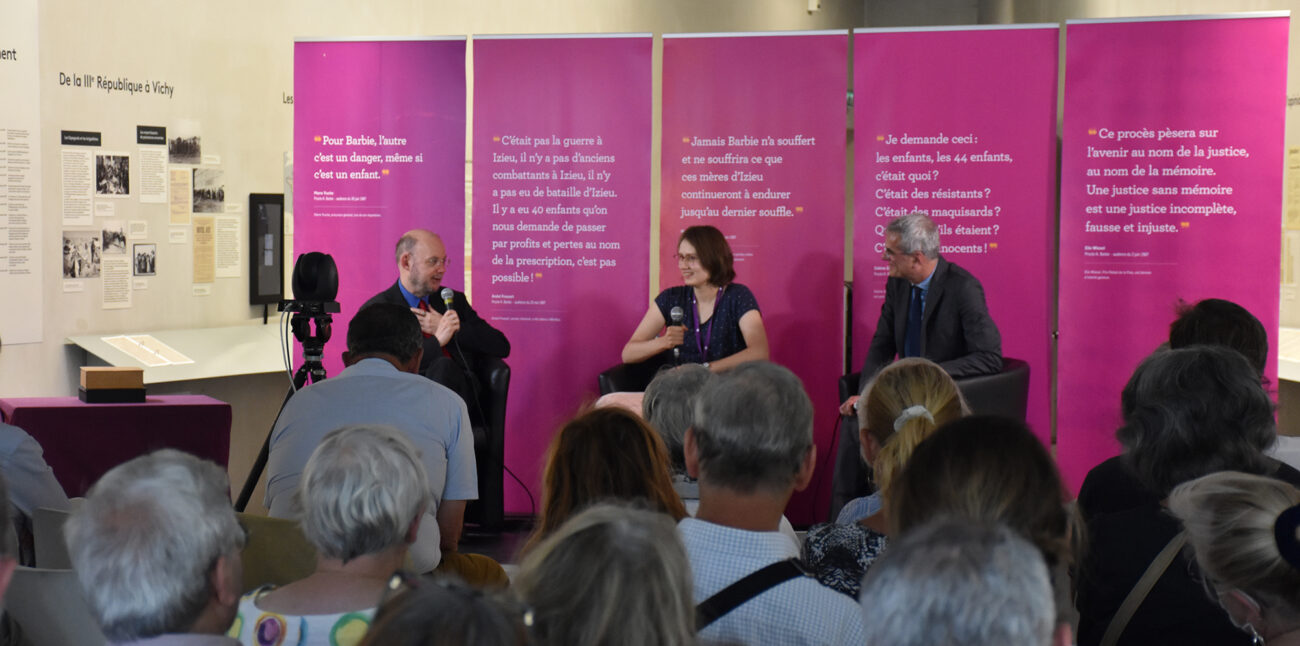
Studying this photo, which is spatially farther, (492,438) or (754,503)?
(492,438)

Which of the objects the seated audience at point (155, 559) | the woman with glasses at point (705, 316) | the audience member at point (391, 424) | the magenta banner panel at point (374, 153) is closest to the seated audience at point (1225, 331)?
the woman with glasses at point (705, 316)

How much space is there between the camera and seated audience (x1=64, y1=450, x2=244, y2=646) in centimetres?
172

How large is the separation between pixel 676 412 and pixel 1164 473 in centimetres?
122

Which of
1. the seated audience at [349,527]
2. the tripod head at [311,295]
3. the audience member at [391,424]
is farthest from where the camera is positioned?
the tripod head at [311,295]

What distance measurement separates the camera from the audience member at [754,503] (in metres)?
1.90

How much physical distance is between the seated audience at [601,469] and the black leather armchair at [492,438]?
3166mm

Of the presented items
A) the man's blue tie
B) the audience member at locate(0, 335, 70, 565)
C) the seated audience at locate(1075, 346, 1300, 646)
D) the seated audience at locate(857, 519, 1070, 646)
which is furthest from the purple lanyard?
the seated audience at locate(857, 519, 1070, 646)

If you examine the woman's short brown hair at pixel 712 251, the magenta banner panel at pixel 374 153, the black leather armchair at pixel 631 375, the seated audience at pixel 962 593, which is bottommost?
the black leather armchair at pixel 631 375

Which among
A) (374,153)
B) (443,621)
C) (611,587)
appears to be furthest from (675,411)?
(374,153)

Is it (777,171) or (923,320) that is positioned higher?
(777,171)

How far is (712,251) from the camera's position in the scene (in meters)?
5.78

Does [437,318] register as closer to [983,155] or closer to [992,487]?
[983,155]

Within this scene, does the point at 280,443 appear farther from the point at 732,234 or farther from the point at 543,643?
the point at 732,234

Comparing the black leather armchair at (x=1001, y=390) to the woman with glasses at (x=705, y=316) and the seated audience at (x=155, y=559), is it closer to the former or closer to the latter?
the woman with glasses at (x=705, y=316)
